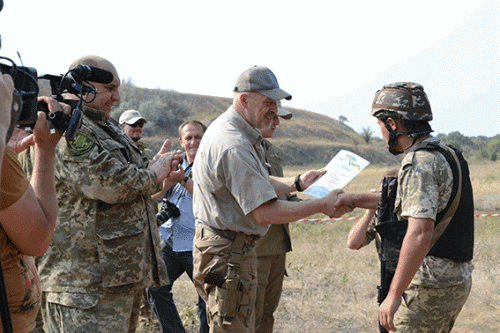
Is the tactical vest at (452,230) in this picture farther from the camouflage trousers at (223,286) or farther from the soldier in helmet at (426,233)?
the camouflage trousers at (223,286)

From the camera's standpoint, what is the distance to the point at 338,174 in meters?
3.81

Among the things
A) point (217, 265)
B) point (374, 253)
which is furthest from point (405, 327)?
point (374, 253)

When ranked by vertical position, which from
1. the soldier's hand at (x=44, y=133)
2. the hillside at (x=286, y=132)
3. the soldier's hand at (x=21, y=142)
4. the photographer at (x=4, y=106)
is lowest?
the hillside at (x=286, y=132)

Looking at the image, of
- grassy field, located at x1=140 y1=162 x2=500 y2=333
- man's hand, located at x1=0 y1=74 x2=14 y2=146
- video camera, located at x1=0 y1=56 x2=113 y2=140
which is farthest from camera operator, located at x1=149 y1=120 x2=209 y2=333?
man's hand, located at x1=0 y1=74 x2=14 y2=146

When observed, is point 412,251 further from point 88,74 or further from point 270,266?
point 88,74

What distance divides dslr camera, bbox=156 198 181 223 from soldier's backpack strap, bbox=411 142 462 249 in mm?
2789

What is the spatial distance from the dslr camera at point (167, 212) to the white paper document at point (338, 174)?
1.62m

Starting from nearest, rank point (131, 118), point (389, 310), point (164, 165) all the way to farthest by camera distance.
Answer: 1. point (389, 310)
2. point (164, 165)
3. point (131, 118)

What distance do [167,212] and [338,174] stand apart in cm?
197

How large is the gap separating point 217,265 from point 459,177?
1.58 metres

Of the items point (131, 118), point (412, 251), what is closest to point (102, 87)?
point (412, 251)

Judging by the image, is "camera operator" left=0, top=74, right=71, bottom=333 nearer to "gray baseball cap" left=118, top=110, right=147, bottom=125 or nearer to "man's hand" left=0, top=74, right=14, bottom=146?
"man's hand" left=0, top=74, right=14, bottom=146

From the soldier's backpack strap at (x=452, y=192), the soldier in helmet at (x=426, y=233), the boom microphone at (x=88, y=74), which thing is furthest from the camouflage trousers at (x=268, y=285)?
the boom microphone at (x=88, y=74)

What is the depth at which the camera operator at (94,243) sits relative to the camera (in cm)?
296
